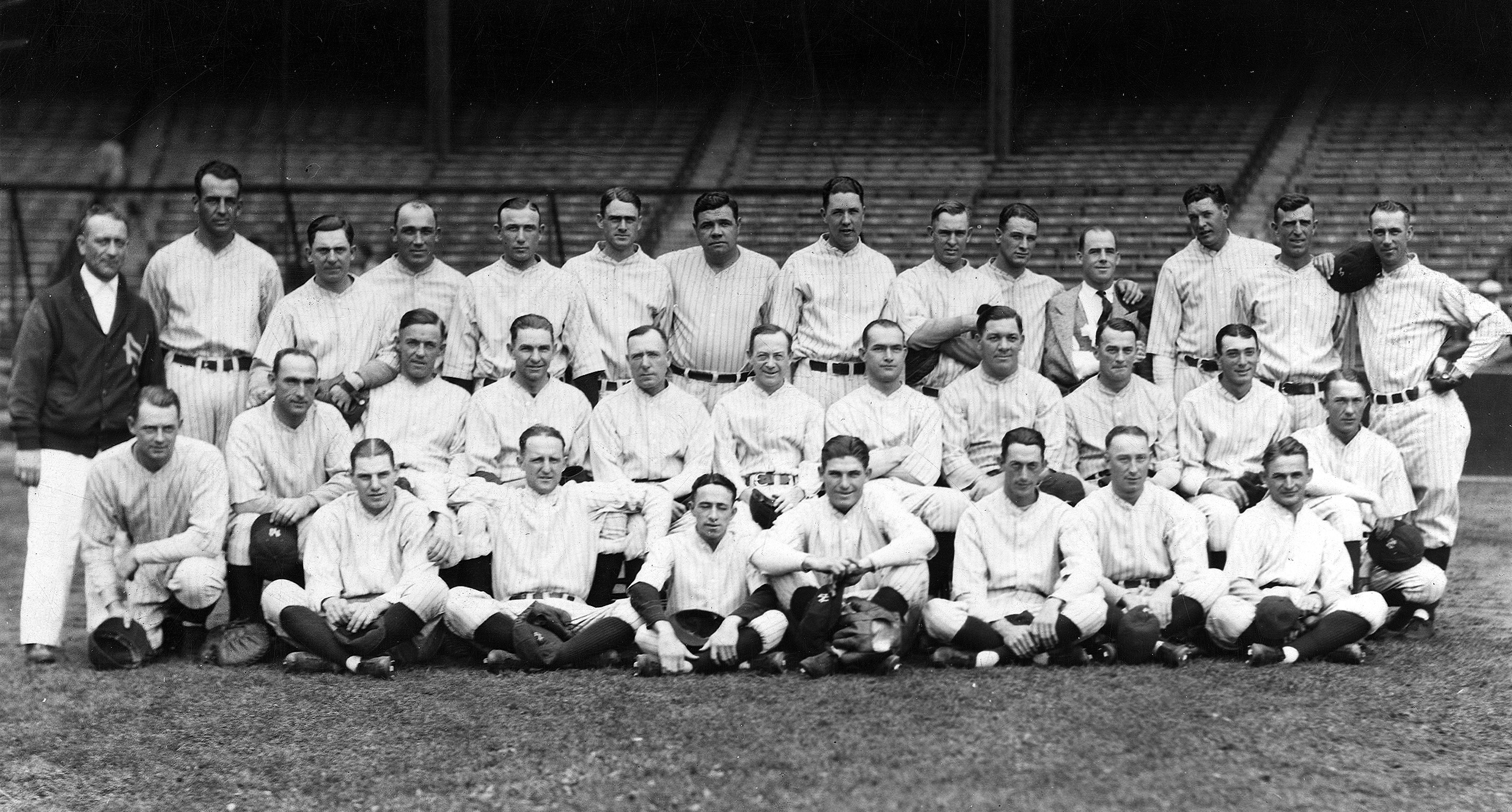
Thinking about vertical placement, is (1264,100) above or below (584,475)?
above

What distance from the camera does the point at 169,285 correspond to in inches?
237

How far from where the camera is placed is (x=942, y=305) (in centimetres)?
635

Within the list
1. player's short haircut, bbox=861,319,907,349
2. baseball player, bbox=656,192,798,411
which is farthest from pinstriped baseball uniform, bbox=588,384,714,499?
player's short haircut, bbox=861,319,907,349

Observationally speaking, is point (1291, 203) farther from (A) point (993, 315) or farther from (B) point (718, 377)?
(B) point (718, 377)

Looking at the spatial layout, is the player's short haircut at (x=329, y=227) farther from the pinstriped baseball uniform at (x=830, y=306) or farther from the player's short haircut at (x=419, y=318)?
the pinstriped baseball uniform at (x=830, y=306)

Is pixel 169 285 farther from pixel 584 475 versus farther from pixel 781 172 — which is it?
pixel 781 172

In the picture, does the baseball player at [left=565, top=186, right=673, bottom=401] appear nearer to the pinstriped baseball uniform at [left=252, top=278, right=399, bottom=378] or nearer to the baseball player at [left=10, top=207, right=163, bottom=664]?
the pinstriped baseball uniform at [left=252, top=278, right=399, bottom=378]

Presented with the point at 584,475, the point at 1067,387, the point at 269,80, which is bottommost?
the point at 584,475

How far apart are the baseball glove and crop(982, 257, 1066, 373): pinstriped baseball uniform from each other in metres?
3.70

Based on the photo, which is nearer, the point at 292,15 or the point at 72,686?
the point at 72,686

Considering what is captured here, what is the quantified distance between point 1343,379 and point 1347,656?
4.51ft

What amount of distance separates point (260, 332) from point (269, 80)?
11959mm

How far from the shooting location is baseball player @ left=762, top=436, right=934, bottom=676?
5160 mm

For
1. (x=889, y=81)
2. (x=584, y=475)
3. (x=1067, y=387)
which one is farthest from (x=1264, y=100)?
(x=584, y=475)
